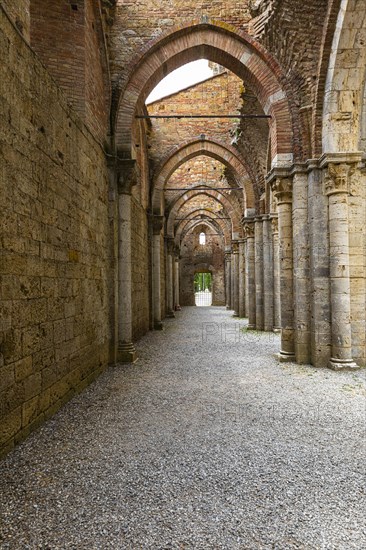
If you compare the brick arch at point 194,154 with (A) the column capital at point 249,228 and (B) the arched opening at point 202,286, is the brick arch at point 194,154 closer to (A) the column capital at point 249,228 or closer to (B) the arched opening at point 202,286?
(A) the column capital at point 249,228

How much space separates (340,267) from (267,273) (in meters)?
5.27

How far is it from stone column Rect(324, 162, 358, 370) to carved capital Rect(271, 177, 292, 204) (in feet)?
2.71

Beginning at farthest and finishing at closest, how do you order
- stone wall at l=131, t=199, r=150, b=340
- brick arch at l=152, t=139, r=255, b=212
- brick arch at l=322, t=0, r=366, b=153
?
brick arch at l=152, t=139, r=255, b=212 → stone wall at l=131, t=199, r=150, b=340 → brick arch at l=322, t=0, r=366, b=153

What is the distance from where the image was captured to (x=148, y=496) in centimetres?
231

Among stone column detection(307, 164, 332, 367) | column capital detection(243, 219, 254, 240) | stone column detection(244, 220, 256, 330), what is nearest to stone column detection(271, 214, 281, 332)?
stone column detection(244, 220, 256, 330)

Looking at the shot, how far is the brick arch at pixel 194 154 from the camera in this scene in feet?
42.5

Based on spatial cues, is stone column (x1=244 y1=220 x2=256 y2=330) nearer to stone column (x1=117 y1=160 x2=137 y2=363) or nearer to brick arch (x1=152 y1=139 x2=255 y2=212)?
brick arch (x1=152 y1=139 x2=255 y2=212)

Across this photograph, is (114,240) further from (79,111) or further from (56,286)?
(56,286)

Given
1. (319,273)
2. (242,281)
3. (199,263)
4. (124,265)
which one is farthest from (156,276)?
(199,263)

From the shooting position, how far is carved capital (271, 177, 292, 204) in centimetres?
663

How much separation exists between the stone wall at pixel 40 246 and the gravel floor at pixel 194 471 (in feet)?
1.31

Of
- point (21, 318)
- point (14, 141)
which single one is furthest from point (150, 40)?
point (21, 318)

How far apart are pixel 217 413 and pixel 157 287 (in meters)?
8.79

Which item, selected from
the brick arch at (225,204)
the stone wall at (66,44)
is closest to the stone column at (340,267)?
the stone wall at (66,44)
